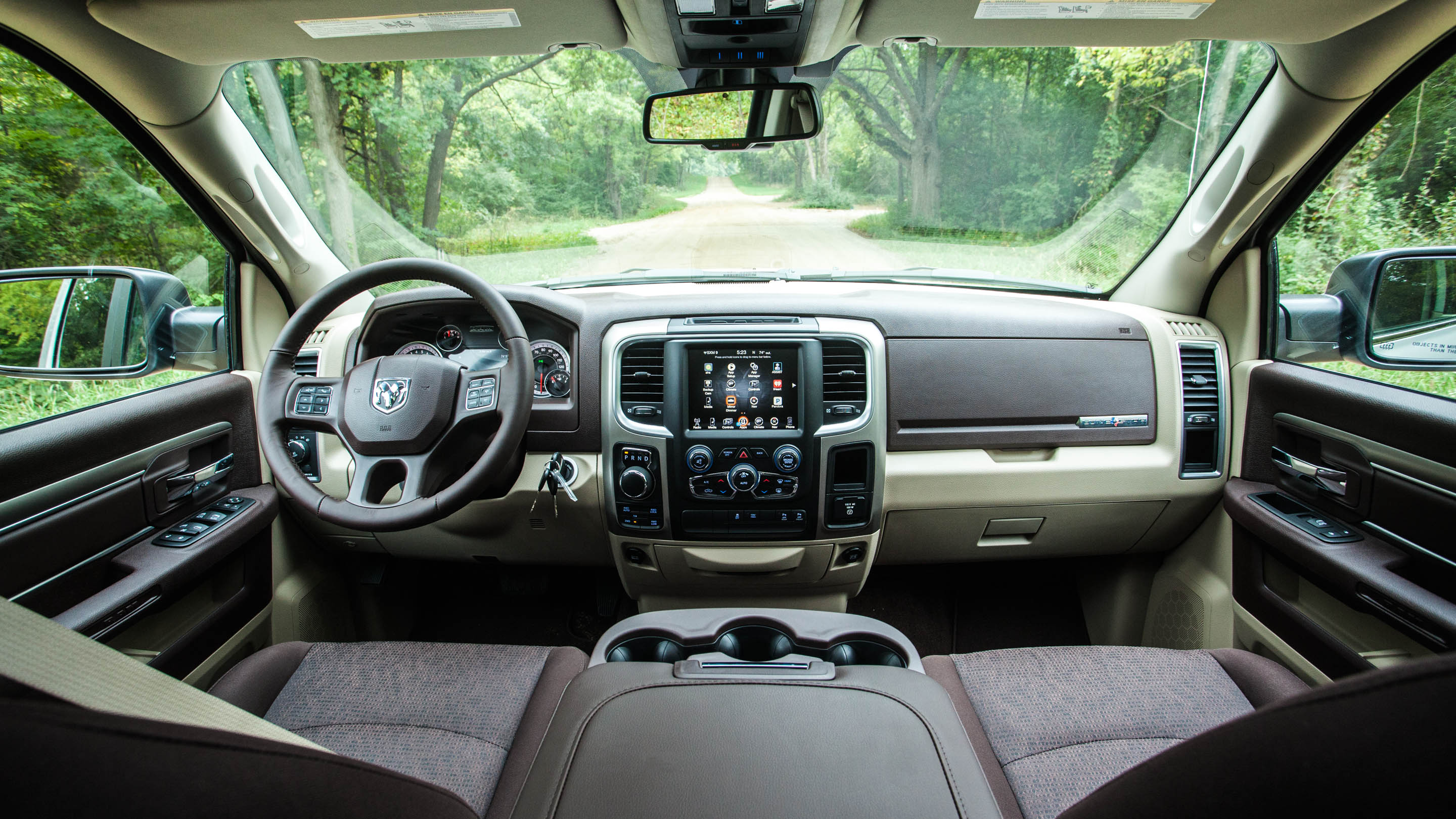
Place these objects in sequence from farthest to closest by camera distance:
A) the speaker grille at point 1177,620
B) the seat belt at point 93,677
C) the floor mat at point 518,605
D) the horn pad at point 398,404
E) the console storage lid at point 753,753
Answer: the floor mat at point 518,605 → the speaker grille at point 1177,620 → the horn pad at point 398,404 → the console storage lid at point 753,753 → the seat belt at point 93,677

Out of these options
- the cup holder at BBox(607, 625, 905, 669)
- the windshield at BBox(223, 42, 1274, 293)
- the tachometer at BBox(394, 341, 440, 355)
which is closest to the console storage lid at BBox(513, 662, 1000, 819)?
the cup holder at BBox(607, 625, 905, 669)

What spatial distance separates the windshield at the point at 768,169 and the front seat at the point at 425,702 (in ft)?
4.71

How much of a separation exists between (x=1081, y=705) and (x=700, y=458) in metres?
1.26

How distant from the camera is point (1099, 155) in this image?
8.43 feet

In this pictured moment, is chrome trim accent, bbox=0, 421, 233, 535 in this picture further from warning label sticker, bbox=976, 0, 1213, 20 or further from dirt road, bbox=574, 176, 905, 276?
warning label sticker, bbox=976, 0, 1213, 20

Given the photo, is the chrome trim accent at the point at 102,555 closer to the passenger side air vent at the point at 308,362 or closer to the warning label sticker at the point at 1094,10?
the passenger side air vent at the point at 308,362

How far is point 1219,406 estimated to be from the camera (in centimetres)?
247

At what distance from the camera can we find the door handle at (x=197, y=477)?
2080 millimetres

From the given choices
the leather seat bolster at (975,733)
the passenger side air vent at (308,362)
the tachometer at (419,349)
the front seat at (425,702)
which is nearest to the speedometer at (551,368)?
the tachometer at (419,349)

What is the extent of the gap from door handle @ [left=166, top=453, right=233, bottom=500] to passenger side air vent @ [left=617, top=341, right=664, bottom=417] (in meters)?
1.36

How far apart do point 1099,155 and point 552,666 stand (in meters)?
2.61

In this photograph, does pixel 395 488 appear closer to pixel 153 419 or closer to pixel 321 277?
pixel 153 419

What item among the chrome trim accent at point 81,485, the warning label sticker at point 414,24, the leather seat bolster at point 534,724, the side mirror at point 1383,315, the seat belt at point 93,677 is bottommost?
the leather seat bolster at point 534,724

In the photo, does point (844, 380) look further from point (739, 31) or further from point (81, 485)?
point (81, 485)
